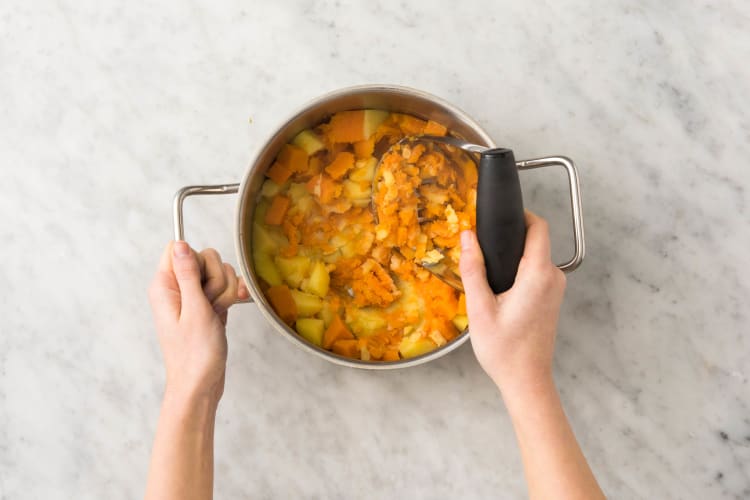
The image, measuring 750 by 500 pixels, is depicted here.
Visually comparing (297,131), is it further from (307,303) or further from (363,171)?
(307,303)

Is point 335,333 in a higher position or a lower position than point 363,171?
lower

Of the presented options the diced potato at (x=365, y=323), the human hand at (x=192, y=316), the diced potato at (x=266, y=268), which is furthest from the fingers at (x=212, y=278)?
the diced potato at (x=365, y=323)

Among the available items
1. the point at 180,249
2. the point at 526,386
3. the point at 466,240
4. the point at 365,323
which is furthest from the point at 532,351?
the point at 180,249

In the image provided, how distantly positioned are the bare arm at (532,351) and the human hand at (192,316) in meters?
0.34

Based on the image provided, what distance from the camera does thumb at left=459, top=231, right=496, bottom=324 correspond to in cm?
83

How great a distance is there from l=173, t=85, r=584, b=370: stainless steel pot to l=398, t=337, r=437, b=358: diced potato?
0.06 meters

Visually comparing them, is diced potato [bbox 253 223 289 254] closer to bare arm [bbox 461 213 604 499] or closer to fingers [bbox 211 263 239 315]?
fingers [bbox 211 263 239 315]

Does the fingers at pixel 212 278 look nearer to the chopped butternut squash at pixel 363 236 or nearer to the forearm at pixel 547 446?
the chopped butternut squash at pixel 363 236

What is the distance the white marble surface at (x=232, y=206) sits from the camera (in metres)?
1.09

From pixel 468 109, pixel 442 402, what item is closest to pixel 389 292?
pixel 442 402

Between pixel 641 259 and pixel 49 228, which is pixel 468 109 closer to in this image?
pixel 641 259

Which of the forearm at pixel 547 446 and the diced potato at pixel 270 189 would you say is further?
the diced potato at pixel 270 189

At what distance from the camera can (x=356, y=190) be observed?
3.36ft

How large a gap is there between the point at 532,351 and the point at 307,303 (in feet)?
1.16
